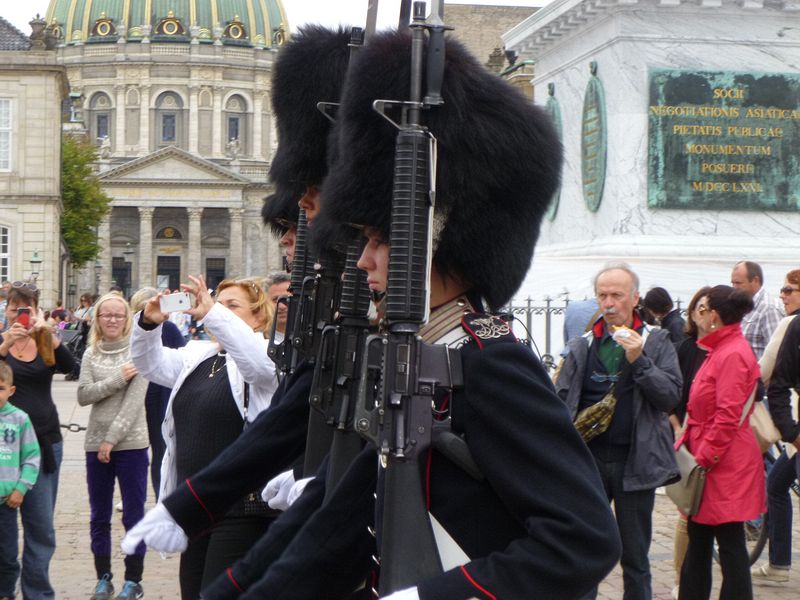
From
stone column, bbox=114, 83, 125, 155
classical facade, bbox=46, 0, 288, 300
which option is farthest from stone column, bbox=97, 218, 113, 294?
stone column, bbox=114, 83, 125, 155

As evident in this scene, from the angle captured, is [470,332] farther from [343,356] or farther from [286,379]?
[286,379]

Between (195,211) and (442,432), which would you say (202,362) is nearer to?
(442,432)

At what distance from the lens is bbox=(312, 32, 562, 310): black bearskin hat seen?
2.77 meters

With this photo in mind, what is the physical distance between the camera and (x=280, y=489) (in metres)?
3.91

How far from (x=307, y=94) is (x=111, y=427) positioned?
109 inches

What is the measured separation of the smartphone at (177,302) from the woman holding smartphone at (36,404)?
1.73m

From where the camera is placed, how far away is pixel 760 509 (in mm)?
5570

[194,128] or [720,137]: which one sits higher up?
[194,128]

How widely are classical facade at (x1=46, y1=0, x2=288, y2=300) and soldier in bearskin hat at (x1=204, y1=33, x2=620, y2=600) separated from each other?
8554 centimetres

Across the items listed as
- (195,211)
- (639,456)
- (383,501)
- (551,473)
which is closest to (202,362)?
(639,456)

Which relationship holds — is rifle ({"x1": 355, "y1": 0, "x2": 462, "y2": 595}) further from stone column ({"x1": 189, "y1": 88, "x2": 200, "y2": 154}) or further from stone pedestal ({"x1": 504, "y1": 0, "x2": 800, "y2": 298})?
stone column ({"x1": 189, "y1": 88, "x2": 200, "y2": 154})

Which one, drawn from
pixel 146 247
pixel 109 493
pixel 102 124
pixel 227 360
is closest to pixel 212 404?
pixel 227 360

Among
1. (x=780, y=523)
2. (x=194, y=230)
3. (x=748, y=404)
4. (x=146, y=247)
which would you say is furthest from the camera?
(x=146, y=247)

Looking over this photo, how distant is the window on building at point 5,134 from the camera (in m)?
39.2
